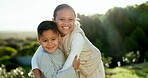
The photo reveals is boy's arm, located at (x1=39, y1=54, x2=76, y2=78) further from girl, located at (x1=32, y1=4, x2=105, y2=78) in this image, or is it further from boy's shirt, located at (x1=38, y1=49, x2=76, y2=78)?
girl, located at (x1=32, y1=4, x2=105, y2=78)

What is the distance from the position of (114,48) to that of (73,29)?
1057cm

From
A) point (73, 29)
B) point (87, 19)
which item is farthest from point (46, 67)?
point (87, 19)

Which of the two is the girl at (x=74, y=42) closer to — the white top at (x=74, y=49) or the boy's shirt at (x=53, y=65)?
the white top at (x=74, y=49)

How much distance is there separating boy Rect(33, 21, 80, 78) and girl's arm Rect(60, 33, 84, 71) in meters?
0.04

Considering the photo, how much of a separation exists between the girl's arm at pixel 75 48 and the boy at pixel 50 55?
42 mm

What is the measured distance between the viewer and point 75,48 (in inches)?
81.8

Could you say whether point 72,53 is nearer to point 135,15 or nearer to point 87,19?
point 87,19

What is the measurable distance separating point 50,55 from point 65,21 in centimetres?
38

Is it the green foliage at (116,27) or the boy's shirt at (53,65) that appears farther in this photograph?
the green foliage at (116,27)

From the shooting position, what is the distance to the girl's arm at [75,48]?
2018 mm

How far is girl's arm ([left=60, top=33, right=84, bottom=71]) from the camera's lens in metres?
2.02

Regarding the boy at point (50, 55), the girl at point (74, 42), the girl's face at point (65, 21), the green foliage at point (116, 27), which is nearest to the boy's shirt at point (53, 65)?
the boy at point (50, 55)

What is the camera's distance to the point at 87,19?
1227 centimetres

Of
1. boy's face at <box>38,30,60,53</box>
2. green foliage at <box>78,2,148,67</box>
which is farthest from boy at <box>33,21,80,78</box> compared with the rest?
green foliage at <box>78,2,148,67</box>
